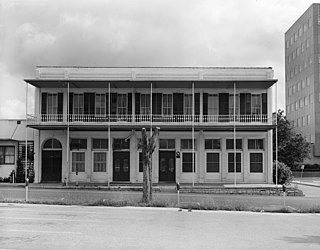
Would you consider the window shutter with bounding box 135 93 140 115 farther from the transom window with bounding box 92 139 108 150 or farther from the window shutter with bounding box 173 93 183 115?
the transom window with bounding box 92 139 108 150

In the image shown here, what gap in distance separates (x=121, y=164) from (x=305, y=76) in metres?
49.2

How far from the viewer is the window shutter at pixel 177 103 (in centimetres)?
3284

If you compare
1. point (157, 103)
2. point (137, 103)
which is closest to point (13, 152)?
point (137, 103)

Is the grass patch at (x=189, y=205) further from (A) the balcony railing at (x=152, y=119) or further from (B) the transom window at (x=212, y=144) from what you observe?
(B) the transom window at (x=212, y=144)

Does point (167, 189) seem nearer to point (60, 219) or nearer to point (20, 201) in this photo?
point (20, 201)

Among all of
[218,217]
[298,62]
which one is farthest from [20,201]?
[298,62]

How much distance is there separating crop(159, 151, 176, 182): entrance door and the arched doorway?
22.9 feet

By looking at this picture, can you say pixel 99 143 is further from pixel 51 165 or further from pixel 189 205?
pixel 189 205

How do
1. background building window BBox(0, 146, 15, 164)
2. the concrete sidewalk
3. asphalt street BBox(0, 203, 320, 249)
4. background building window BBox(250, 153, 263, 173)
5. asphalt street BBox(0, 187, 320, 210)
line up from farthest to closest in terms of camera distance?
the concrete sidewalk, background building window BBox(0, 146, 15, 164), background building window BBox(250, 153, 263, 173), asphalt street BBox(0, 187, 320, 210), asphalt street BBox(0, 203, 320, 249)

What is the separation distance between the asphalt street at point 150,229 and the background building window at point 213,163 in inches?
620

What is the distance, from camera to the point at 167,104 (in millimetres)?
33125

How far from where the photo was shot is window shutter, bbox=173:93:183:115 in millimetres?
32844

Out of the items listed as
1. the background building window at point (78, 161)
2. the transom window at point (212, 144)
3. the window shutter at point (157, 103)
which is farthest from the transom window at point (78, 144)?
the transom window at point (212, 144)

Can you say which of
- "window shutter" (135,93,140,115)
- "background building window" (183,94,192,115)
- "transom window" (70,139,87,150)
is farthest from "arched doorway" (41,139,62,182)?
"background building window" (183,94,192,115)
